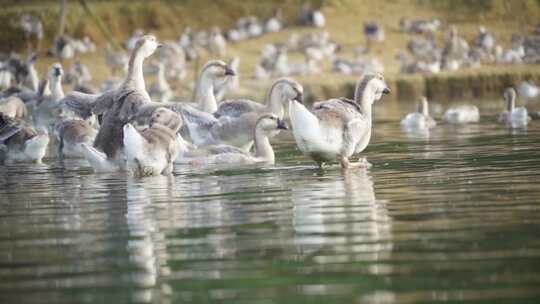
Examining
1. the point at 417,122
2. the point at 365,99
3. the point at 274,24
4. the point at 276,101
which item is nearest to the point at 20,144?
the point at 276,101

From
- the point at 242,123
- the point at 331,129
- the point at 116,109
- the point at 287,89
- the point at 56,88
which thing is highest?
the point at 56,88

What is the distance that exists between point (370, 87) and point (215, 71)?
16.7ft

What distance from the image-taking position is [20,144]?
1934 cm

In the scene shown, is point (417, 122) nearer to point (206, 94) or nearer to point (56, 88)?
point (206, 94)

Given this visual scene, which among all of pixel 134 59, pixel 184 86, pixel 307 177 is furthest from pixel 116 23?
pixel 307 177

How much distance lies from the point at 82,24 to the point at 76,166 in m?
27.2

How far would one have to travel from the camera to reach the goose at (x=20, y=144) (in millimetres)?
19156

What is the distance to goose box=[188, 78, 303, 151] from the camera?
62.4ft

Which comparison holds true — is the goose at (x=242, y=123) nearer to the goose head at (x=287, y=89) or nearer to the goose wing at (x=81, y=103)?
the goose head at (x=287, y=89)

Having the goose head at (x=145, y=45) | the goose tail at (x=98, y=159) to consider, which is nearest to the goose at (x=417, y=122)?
the goose head at (x=145, y=45)

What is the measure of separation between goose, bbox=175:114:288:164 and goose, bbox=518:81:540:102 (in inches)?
690

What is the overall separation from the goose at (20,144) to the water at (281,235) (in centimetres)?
294

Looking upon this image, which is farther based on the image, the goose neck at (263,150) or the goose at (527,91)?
the goose at (527,91)

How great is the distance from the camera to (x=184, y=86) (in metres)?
37.8
